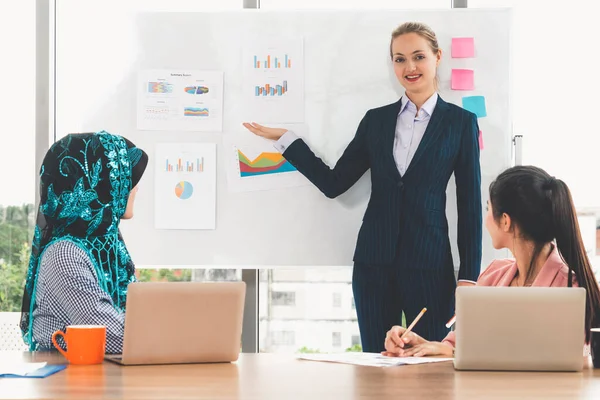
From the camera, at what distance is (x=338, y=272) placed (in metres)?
3.38

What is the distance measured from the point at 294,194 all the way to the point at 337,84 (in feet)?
1.65

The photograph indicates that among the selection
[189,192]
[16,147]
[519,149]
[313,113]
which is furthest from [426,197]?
[16,147]

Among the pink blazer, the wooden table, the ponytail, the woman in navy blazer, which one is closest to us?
the wooden table

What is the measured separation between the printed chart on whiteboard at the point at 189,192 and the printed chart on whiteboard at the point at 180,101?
0.12 meters

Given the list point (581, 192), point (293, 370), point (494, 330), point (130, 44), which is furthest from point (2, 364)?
point (581, 192)

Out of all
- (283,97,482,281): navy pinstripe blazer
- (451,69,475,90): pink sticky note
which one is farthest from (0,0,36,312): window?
(451,69,475,90): pink sticky note

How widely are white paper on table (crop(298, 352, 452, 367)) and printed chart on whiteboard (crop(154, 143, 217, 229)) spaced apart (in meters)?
1.58

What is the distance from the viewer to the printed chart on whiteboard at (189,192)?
3.32 metres

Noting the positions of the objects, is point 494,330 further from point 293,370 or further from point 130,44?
point 130,44

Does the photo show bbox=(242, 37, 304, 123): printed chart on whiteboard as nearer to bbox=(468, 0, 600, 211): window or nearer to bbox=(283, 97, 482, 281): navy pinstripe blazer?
bbox=(283, 97, 482, 281): navy pinstripe blazer

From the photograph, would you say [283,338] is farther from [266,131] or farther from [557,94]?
[557,94]

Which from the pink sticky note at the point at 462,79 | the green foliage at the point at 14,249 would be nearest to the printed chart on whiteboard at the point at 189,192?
the green foliage at the point at 14,249

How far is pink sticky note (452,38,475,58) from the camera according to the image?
328cm

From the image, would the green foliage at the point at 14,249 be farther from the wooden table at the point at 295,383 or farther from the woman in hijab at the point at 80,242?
the wooden table at the point at 295,383
